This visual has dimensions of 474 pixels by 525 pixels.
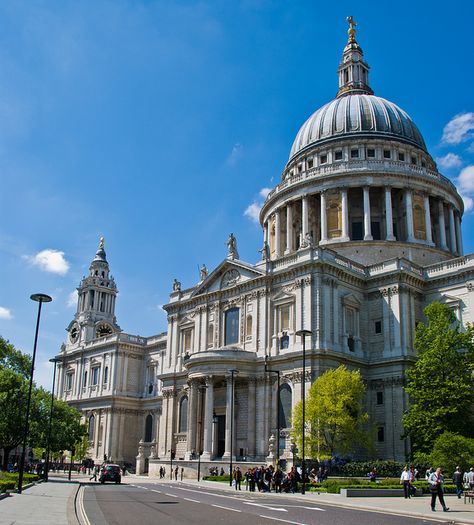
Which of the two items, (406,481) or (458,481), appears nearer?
(406,481)

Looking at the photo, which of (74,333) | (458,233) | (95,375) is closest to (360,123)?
(458,233)

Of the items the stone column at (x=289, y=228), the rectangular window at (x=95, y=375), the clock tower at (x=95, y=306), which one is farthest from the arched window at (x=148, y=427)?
the stone column at (x=289, y=228)

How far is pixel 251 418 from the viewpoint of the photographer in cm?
5781

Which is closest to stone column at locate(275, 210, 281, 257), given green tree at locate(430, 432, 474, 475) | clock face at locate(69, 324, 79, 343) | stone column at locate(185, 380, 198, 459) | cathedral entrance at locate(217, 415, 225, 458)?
stone column at locate(185, 380, 198, 459)

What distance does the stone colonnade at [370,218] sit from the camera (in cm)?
7281

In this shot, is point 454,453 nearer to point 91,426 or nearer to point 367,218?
point 367,218

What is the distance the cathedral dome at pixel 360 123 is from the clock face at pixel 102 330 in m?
40.5

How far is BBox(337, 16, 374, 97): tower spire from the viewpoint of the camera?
91875 mm

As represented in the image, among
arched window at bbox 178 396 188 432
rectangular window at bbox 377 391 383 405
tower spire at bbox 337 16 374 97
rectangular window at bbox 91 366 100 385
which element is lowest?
arched window at bbox 178 396 188 432

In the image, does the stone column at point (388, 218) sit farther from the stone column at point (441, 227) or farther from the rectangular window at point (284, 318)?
the rectangular window at point (284, 318)

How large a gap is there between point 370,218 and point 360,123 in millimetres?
14983

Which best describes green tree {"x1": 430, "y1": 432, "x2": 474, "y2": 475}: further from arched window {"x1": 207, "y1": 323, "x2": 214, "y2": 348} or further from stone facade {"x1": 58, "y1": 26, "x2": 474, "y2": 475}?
arched window {"x1": 207, "y1": 323, "x2": 214, "y2": 348}

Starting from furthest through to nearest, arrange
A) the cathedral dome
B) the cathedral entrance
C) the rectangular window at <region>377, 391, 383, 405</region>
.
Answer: the cathedral dome
the cathedral entrance
the rectangular window at <region>377, 391, 383, 405</region>

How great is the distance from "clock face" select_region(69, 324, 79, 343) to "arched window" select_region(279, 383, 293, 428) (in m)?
52.8
